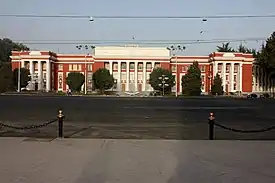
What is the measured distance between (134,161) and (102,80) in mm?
113755

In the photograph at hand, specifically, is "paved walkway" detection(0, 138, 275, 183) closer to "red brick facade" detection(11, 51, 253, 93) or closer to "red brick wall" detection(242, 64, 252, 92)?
"red brick facade" detection(11, 51, 253, 93)

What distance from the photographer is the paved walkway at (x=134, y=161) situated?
9328 millimetres

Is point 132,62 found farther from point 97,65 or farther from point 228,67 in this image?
point 228,67

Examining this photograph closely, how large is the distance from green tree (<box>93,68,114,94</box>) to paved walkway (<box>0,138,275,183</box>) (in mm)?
108888

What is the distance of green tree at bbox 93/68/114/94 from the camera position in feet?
409

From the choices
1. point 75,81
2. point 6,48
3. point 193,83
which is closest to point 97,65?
point 75,81

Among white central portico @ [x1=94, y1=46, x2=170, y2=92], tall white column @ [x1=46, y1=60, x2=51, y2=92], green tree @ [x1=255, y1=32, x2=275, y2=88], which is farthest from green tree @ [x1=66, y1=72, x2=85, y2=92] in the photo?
green tree @ [x1=255, y1=32, x2=275, y2=88]

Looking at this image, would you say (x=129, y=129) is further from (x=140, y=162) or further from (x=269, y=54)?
(x=269, y=54)

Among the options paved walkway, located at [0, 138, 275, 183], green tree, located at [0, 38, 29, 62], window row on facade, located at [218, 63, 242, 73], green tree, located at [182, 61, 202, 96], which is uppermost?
green tree, located at [0, 38, 29, 62]

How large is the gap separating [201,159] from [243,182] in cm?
294

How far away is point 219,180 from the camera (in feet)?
30.2

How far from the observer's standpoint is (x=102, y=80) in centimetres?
12475

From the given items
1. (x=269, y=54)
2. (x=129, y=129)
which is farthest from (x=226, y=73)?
(x=129, y=129)

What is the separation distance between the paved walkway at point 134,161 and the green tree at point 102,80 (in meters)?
109
